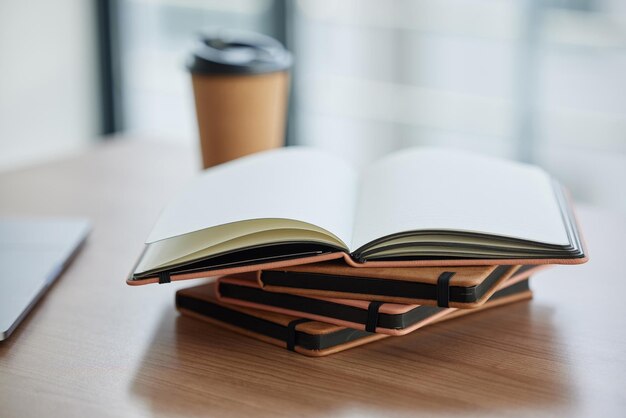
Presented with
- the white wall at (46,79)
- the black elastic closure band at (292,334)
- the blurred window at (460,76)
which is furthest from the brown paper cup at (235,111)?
the white wall at (46,79)

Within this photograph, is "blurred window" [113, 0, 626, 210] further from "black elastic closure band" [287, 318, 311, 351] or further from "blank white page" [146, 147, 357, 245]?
"black elastic closure band" [287, 318, 311, 351]

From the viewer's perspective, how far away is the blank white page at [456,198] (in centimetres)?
65

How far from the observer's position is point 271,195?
707mm

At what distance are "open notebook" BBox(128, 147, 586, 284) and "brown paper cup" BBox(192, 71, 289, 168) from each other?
26 centimetres

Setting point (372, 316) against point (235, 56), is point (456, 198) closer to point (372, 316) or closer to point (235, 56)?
point (372, 316)

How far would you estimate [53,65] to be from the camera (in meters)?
3.06

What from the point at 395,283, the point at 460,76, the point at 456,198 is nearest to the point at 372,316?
the point at 395,283

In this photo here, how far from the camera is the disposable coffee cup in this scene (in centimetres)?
102

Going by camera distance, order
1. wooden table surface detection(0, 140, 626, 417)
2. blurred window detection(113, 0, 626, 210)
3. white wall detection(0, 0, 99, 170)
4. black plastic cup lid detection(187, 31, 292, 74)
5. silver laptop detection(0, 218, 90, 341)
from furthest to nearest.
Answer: white wall detection(0, 0, 99, 170) → blurred window detection(113, 0, 626, 210) → black plastic cup lid detection(187, 31, 292, 74) → silver laptop detection(0, 218, 90, 341) → wooden table surface detection(0, 140, 626, 417)

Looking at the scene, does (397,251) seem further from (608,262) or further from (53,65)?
(53,65)

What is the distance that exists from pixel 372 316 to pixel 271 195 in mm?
145

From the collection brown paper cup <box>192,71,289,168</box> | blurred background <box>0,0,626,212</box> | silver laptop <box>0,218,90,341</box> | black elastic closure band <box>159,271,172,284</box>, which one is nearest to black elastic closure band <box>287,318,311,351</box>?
black elastic closure band <box>159,271,172,284</box>

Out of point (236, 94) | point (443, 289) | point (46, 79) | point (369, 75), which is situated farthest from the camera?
point (46, 79)

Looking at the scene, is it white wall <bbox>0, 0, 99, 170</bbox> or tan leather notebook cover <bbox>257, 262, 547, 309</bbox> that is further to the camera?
white wall <bbox>0, 0, 99, 170</bbox>
